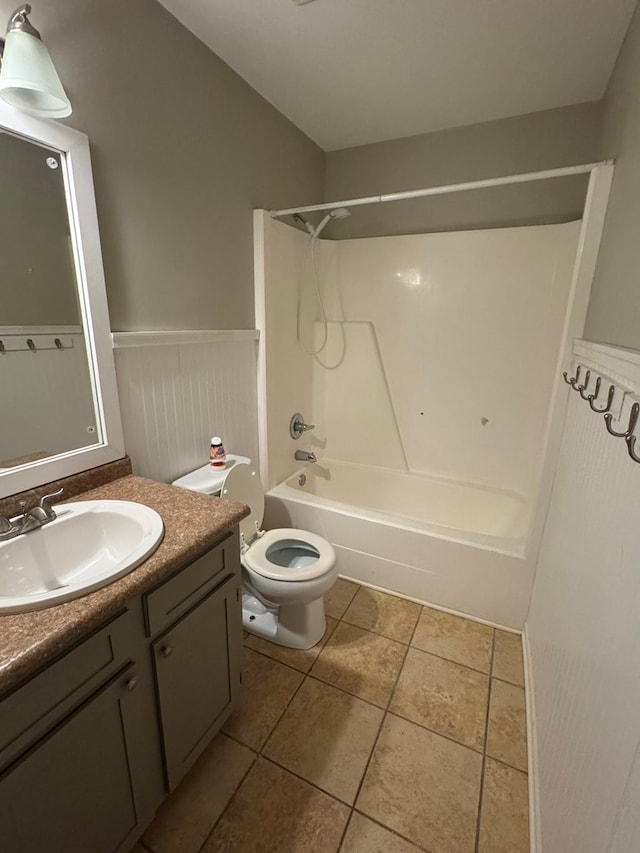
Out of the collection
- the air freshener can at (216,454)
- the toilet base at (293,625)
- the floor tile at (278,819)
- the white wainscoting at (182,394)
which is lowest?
the floor tile at (278,819)

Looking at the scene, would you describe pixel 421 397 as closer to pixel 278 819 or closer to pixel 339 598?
pixel 339 598

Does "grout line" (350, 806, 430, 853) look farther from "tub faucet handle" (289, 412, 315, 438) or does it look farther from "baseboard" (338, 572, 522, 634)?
"tub faucet handle" (289, 412, 315, 438)

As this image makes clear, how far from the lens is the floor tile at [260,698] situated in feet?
4.40

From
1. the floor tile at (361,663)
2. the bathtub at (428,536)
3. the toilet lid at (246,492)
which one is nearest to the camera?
the floor tile at (361,663)

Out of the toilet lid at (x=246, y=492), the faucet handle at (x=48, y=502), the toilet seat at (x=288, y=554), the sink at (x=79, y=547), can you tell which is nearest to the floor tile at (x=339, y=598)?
the toilet seat at (x=288, y=554)

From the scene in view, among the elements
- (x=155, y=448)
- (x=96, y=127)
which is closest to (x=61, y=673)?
(x=155, y=448)

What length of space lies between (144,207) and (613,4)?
5.71 ft

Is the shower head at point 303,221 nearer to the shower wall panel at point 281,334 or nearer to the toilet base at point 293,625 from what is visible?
the shower wall panel at point 281,334

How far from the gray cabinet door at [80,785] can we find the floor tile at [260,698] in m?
0.46

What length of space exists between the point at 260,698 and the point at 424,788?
626mm

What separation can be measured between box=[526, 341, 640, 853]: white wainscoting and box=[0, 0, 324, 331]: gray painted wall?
4.83 ft

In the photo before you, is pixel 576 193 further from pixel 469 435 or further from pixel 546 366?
pixel 469 435

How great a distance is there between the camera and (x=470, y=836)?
3.57 feet

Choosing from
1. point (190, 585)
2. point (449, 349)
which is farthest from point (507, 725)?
point (449, 349)
